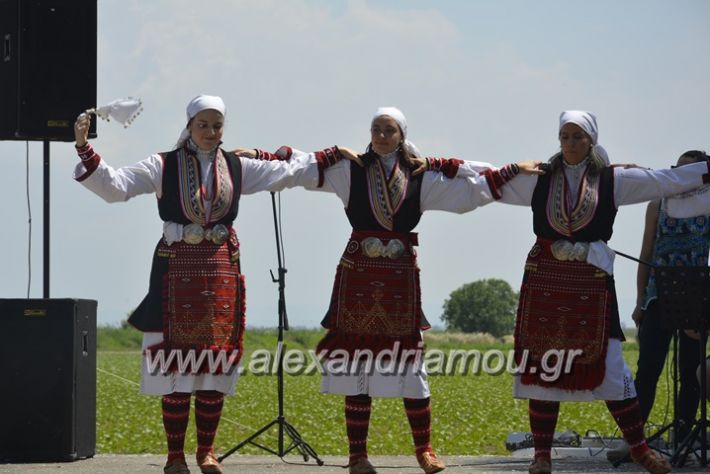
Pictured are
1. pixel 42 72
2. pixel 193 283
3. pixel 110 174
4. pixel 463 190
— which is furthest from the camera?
pixel 42 72

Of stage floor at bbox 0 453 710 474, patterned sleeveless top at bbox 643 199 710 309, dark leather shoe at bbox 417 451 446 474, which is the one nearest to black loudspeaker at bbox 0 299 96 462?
stage floor at bbox 0 453 710 474

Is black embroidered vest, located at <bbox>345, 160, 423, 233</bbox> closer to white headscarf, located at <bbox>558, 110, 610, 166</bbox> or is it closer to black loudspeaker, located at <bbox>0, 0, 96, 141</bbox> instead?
white headscarf, located at <bbox>558, 110, 610, 166</bbox>

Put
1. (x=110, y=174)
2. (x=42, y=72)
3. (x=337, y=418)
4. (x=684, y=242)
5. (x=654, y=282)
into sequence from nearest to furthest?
(x=110, y=174), (x=654, y=282), (x=684, y=242), (x=42, y=72), (x=337, y=418)

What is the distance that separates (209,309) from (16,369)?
153cm

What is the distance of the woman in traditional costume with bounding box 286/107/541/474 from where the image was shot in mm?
6988

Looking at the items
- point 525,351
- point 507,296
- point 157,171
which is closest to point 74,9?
point 157,171

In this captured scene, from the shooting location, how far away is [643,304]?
8070 millimetres

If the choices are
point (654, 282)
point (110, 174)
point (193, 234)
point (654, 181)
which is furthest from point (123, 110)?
point (654, 282)

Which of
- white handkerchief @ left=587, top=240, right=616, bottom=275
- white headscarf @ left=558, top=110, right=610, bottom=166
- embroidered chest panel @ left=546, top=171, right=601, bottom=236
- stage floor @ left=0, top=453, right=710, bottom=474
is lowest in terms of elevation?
stage floor @ left=0, top=453, right=710, bottom=474

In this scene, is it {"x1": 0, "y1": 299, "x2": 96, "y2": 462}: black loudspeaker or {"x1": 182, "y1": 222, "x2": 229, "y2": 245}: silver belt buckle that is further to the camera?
{"x1": 0, "y1": 299, "x2": 96, "y2": 462}: black loudspeaker

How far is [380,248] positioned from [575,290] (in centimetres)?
102

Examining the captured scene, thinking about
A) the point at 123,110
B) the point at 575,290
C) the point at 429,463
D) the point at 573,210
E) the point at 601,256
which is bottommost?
the point at 429,463

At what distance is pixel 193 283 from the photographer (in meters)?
6.95

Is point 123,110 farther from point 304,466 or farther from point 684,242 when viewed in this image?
point 684,242
